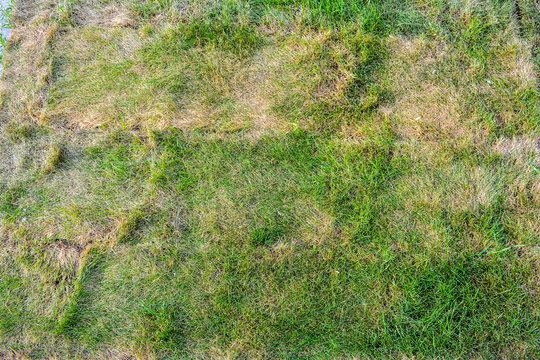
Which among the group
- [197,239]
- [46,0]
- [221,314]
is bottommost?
[221,314]

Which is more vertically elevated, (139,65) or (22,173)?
(139,65)

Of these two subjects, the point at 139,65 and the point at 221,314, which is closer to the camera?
the point at 221,314

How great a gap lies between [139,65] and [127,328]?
6.06 feet

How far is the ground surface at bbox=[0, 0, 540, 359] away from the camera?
2227mm

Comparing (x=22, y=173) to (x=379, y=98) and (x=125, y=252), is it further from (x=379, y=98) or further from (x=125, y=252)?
(x=379, y=98)

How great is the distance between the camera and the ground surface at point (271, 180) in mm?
2227

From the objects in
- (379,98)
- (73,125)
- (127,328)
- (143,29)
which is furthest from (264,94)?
(127,328)

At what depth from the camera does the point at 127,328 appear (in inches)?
88.8

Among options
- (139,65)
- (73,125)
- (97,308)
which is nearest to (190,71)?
(139,65)

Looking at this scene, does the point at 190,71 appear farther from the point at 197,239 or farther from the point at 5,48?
the point at 5,48

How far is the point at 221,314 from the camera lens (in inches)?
88.7

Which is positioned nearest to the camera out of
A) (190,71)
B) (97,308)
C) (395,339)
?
(395,339)

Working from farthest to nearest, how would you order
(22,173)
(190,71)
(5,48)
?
(5,48), (190,71), (22,173)

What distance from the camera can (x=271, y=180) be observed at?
2.54 metres
